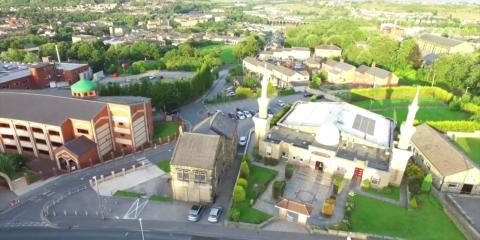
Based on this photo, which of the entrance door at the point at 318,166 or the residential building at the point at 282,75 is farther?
the residential building at the point at 282,75

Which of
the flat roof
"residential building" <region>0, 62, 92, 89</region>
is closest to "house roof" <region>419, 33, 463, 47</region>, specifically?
the flat roof

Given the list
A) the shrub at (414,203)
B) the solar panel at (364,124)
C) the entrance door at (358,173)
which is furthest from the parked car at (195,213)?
the solar panel at (364,124)

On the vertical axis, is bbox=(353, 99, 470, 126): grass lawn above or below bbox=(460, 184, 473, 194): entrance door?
below

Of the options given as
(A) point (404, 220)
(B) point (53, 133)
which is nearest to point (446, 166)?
(A) point (404, 220)

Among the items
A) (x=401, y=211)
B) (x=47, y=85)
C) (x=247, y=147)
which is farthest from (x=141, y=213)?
(x=47, y=85)

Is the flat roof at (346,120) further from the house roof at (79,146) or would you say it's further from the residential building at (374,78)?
the residential building at (374,78)

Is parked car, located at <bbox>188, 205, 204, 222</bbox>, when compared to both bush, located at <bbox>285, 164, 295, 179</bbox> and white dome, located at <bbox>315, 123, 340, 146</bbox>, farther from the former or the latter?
white dome, located at <bbox>315, 123, 340, 146</bbox>
